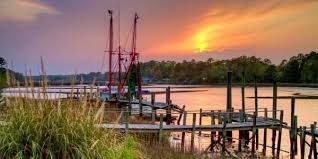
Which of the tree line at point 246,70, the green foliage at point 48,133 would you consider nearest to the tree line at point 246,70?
the tree line at point 246,70

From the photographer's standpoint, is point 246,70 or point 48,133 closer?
point 48,133

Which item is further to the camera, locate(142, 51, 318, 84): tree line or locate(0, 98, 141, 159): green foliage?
locate(142, 51, 318, 84): tree line

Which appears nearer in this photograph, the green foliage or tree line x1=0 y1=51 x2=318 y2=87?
the green foliage

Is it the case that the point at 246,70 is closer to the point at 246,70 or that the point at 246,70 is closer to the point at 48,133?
the point at 246,70

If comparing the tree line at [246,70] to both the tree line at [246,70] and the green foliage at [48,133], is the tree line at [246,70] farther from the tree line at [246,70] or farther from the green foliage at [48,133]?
the green foliage at [48,133]

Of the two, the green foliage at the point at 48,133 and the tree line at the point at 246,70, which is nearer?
the green foliage at the point at 48,133

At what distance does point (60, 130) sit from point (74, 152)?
0.36 metres

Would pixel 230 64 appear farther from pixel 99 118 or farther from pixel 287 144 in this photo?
pixel 99 118

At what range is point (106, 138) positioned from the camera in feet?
21.3

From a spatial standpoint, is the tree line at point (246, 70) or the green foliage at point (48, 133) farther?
the tree line at point (246, 70)

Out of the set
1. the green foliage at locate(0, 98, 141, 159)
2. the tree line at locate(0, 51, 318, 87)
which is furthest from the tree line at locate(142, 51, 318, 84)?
the green foliage at locate(0, 98, 141, 159)

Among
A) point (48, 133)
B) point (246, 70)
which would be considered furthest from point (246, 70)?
point (48, 133)

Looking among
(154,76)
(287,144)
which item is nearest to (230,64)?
(154,76)

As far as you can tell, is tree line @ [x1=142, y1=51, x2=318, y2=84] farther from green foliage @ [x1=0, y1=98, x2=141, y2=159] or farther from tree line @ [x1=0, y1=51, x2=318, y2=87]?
green foliage @ [x1=0, y1=98, x2=141, y2=159]
